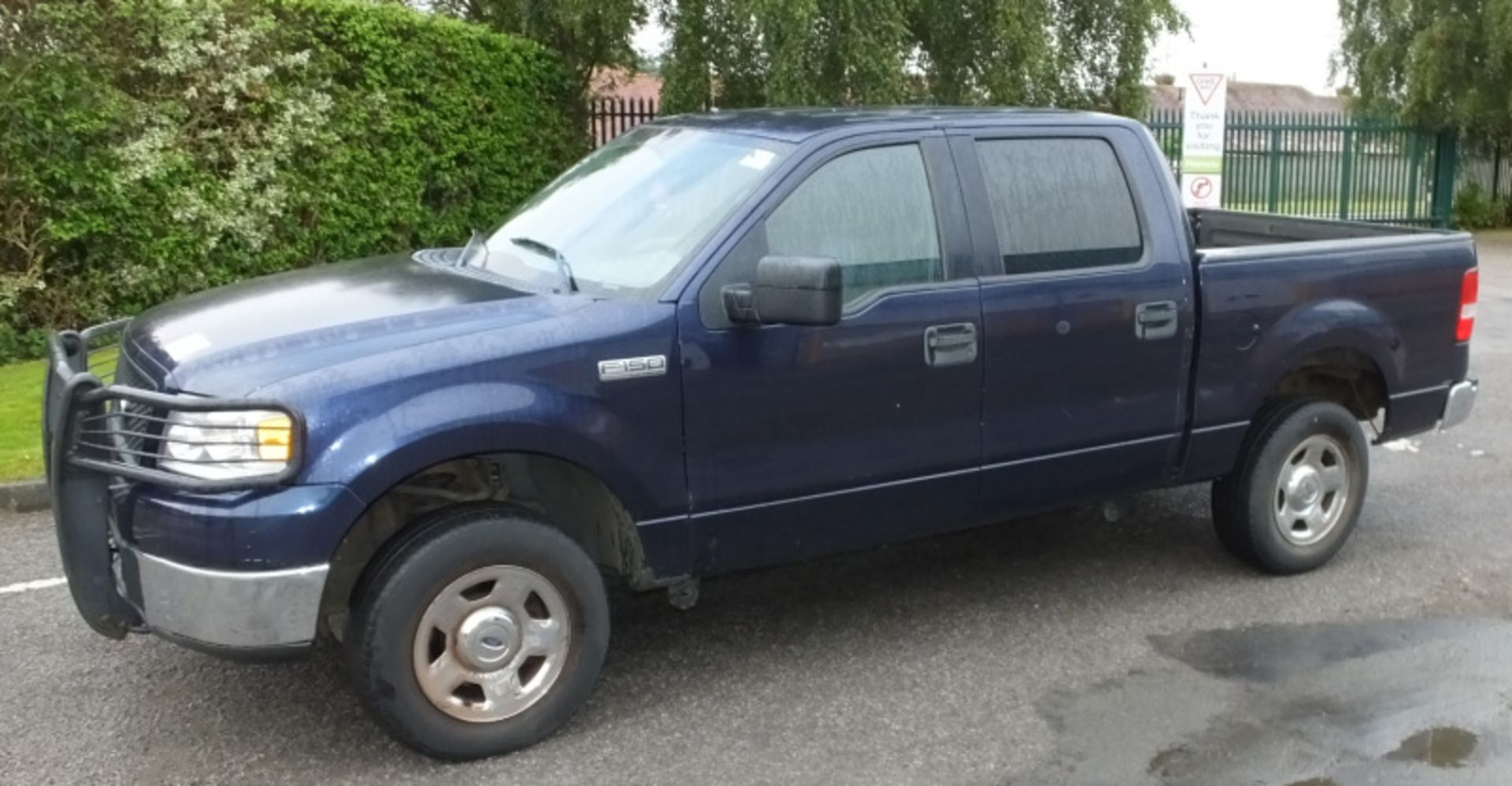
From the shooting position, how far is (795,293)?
160 inches

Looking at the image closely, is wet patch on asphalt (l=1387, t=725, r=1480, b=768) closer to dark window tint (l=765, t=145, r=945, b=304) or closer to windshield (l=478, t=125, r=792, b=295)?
dark window tint (l=765, t=145, r=945, b=304)

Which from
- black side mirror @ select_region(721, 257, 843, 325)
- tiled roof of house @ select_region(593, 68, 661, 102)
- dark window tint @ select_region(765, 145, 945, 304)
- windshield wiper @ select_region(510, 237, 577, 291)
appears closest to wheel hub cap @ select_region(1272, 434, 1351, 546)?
dark window tint @ select_region(765, 145, 945, 304)

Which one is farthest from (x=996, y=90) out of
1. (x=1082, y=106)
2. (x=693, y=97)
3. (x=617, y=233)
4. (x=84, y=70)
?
(x=617, y=233)

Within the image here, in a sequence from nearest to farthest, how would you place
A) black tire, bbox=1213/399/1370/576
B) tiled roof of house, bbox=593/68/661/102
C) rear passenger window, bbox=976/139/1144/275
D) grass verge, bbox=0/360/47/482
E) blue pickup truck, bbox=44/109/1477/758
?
blue pickup truck, bbox=44/109/1477/758 → rear passenger window, bbox=976/139/1144/275 → black tire, bbox=1213/399/1370/576 → grass verge, bbox=0/360/47/482 → tiled roof of house, bbox=593/68/661/102

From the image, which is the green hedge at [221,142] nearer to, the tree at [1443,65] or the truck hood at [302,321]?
the truck hood at [302,321]

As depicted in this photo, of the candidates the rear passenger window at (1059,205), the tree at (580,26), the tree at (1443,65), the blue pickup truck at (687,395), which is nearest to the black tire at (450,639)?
the blue pickup truck at (687,395)

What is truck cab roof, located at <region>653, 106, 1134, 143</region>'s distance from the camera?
4.78 meters

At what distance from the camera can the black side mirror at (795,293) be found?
4.03 m

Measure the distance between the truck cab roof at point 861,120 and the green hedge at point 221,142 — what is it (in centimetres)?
677

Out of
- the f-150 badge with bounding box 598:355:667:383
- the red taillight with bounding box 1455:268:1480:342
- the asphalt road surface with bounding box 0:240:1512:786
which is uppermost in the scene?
the f-150 badge with bounding box 598:355:667:383

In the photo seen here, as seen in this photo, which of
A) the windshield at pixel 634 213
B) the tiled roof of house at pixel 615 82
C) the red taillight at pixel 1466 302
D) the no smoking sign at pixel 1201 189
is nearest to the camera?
the windshield at pixel 634 213

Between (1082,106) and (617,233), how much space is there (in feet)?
40.6

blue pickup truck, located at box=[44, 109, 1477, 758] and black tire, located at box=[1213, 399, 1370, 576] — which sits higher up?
blue pickup truck, located at box=[44, 109, 1477, 758]

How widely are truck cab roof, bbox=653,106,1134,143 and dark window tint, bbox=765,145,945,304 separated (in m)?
0.14
